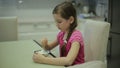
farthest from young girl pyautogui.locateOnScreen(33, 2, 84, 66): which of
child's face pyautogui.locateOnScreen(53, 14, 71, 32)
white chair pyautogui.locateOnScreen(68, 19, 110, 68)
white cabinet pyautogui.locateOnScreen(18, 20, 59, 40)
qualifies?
white cabinet pyautogui.locateOnScreen(18, 20, 59, 40)

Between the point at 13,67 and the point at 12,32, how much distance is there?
1.30 metres

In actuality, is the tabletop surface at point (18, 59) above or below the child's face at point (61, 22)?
below

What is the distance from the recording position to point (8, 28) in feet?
7.93

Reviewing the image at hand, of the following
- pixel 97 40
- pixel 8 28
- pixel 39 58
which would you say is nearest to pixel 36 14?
pixel 8 28

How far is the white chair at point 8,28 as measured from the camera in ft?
7.84

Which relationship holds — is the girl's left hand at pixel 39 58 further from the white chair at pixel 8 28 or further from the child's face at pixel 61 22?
the white chair at pixel 8 28

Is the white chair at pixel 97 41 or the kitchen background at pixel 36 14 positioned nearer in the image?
the white chair at pixel 97 41

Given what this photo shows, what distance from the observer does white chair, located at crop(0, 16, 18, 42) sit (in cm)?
239

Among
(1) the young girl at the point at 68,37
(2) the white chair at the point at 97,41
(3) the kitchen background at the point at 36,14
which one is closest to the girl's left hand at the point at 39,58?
(1) the young girl at the point at 68,37

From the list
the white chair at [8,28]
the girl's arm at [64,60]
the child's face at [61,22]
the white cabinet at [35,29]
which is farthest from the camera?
the white cabinet at [35,29]

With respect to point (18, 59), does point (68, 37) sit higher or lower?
higher

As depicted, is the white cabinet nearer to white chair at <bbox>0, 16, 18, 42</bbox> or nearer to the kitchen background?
the kitchen background

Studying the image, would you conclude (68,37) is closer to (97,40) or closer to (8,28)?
(97,40)

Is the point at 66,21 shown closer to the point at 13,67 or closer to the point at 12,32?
the point at 13,67
